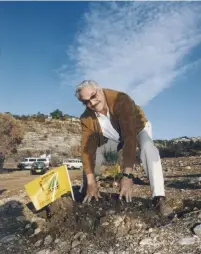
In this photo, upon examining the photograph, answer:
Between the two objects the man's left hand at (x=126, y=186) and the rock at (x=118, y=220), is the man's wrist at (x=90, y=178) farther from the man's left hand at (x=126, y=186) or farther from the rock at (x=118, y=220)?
the rock at (x=118, y=220)

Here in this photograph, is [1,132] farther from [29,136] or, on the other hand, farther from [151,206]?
[151,206]

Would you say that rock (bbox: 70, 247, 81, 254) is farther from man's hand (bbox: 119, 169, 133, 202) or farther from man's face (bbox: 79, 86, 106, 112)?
man's face (bbox: 79, 86, 106, 112)

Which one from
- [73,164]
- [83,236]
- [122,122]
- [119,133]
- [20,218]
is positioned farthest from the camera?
[73,164]

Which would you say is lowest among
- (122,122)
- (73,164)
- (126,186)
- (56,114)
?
(126,186)

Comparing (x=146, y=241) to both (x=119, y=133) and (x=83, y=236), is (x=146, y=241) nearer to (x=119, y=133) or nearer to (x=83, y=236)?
(x=83, y=236)

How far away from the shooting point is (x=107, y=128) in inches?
210

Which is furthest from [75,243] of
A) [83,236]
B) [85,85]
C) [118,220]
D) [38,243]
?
[85,85]

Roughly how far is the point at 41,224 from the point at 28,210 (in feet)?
4.33

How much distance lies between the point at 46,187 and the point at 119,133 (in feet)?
4.31

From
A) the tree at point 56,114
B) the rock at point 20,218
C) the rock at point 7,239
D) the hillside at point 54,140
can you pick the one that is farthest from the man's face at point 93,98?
the tree at point 56,114

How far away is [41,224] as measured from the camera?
558 centimetres

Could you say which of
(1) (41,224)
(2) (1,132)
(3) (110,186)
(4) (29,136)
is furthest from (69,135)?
(1) (41,224)

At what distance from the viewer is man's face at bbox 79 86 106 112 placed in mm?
4871

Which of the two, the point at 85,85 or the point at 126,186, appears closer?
the point at 85,85
